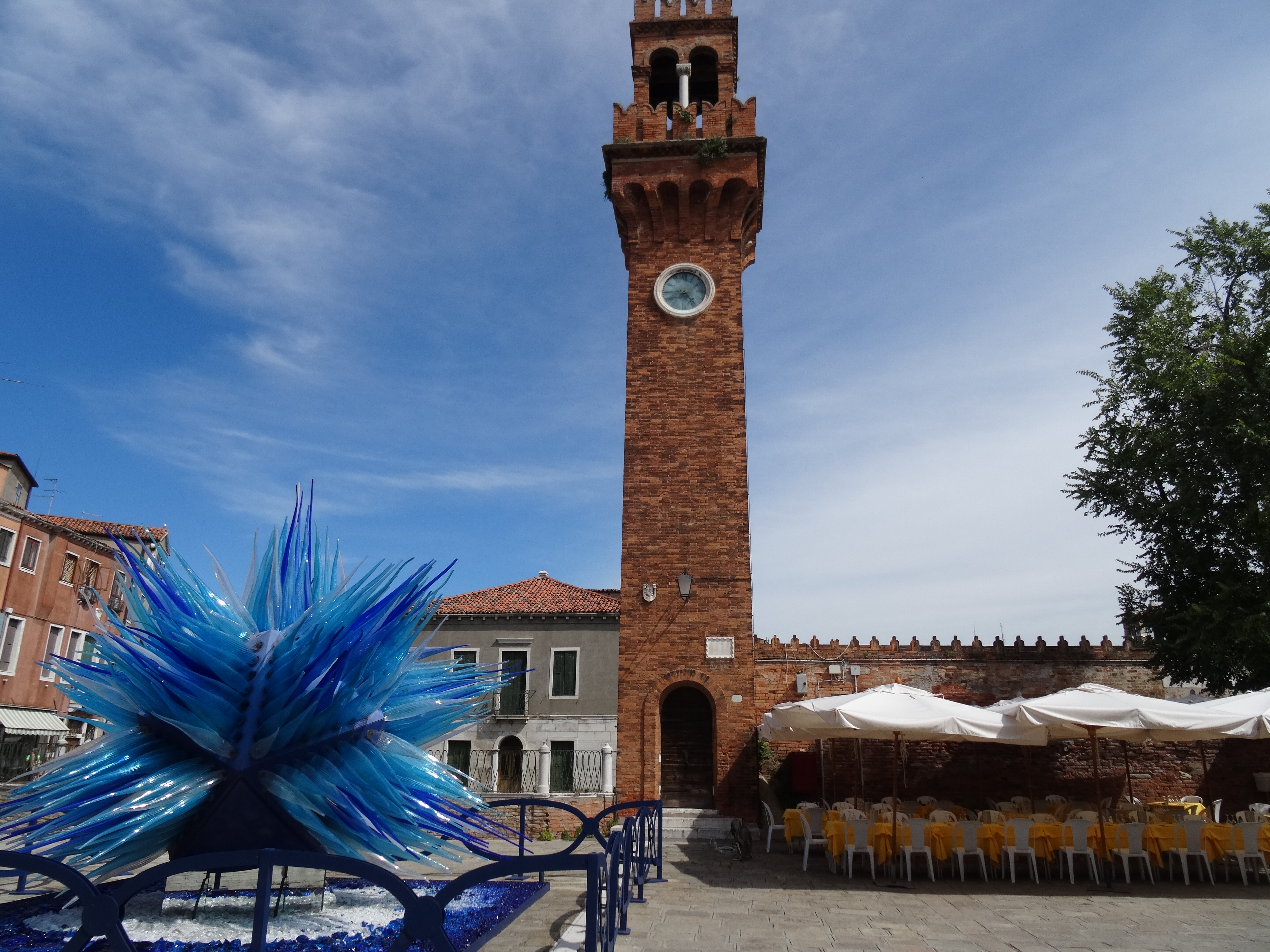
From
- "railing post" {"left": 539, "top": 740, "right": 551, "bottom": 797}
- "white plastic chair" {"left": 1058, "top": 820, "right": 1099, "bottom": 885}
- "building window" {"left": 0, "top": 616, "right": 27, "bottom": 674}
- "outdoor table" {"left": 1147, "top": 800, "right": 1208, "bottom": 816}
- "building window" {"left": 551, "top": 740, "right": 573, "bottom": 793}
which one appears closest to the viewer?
"white plastic chair" {"left": 1058, "top": 820, "right": 1099, "bottom": 885}

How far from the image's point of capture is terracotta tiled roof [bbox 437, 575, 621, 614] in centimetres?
2788

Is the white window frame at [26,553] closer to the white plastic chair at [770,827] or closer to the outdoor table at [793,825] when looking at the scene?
the white plastic chair at [770,827]

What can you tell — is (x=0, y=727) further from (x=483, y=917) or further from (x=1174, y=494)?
(x=1174, y=494)

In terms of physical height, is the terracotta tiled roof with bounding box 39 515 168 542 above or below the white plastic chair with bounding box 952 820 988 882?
above

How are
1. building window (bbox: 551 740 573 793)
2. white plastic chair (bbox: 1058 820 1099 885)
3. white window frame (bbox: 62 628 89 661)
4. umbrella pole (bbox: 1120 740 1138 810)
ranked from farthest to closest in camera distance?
white window frame (bbox: 62 628 89 661)
building window (bbox: 551 740 573 793)
umbrella pole (bbox: 1120 740 1138 810)
white plastic chair (bbox: 1058 820 1099 885)

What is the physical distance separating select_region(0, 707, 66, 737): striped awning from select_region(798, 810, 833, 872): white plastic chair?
73.3 feet

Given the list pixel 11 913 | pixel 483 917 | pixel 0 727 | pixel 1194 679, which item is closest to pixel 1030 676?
pixel 1194 679

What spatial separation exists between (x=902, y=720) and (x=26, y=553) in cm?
2568

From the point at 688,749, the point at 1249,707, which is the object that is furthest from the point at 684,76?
the point at 1249,707

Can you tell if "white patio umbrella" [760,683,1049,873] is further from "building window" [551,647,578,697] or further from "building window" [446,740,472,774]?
"building window" [446,740,472,774]

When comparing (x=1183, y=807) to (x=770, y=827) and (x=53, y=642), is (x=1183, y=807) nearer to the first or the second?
(x=770, y=827)

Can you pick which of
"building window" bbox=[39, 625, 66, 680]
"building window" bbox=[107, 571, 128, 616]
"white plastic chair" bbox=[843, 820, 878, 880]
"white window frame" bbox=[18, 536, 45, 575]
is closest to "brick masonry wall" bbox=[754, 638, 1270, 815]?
"white plastic chair" bbox=[843, 820, 878, 880]

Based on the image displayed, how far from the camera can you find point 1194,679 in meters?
16.6

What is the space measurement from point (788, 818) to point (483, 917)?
6.63 m
